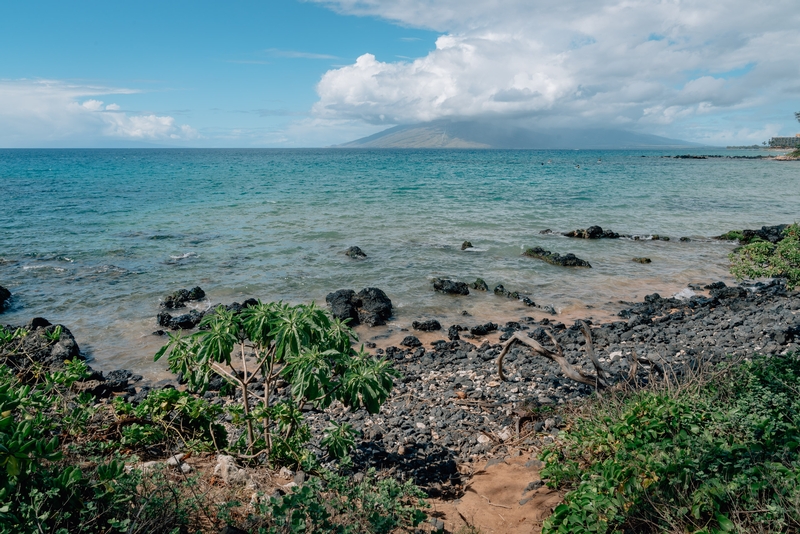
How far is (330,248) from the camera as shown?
77.2 ft

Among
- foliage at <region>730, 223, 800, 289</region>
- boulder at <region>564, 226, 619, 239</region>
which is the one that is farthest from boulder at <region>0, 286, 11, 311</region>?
boulder at <region>564, 226, 619, 239</region>

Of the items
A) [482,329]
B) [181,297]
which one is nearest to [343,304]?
[482,329]

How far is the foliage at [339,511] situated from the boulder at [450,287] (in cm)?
1158

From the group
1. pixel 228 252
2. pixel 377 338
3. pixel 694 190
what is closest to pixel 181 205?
pixel 228 252

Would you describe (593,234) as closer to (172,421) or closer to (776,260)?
(776,260)

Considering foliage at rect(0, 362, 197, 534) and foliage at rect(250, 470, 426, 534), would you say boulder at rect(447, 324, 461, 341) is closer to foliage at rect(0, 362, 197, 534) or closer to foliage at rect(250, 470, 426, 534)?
foliage at rect(250, 470, 426, 534)

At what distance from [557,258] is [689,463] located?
55.5 ft

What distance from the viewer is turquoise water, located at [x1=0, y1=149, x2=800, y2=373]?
15727mm

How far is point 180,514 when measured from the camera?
4070 mm

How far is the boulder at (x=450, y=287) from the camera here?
54.6 ft

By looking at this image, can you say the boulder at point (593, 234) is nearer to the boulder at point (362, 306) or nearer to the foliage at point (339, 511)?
the boulder at point (362, 306)

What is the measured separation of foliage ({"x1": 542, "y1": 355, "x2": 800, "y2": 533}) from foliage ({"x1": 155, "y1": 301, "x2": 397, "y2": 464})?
2.30 m

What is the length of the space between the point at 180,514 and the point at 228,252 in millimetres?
19423

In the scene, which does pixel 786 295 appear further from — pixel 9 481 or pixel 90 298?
pixel 90 298
